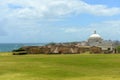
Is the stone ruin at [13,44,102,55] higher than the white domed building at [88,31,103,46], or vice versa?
the white domed building at [88,31,103,46]

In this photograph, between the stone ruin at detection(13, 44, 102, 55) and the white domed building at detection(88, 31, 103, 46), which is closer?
the stone ruin at detection(13, 44, 102, 55)

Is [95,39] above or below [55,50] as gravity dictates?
above

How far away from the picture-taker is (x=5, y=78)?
2834 centimetres

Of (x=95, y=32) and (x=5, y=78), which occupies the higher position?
(x=95, y=32)

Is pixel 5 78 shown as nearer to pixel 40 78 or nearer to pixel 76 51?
pixel 40 78

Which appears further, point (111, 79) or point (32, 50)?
point (32, 50)

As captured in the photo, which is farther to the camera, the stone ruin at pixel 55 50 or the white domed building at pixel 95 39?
the white domed building at pixel 95 39

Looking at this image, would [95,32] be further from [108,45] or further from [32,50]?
[32,50]

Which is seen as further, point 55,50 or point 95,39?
point 95,39

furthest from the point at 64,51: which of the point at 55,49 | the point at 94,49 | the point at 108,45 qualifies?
the point at 108,45

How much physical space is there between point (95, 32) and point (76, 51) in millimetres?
35656

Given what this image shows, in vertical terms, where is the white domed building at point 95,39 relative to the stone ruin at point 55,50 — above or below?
above

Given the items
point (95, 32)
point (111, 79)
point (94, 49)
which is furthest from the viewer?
point (95, 32)

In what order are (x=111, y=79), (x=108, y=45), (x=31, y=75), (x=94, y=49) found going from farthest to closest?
(x=108, y=45) → (x=94, y=49) → (x=31, y=75) → (x=111, y=79)
